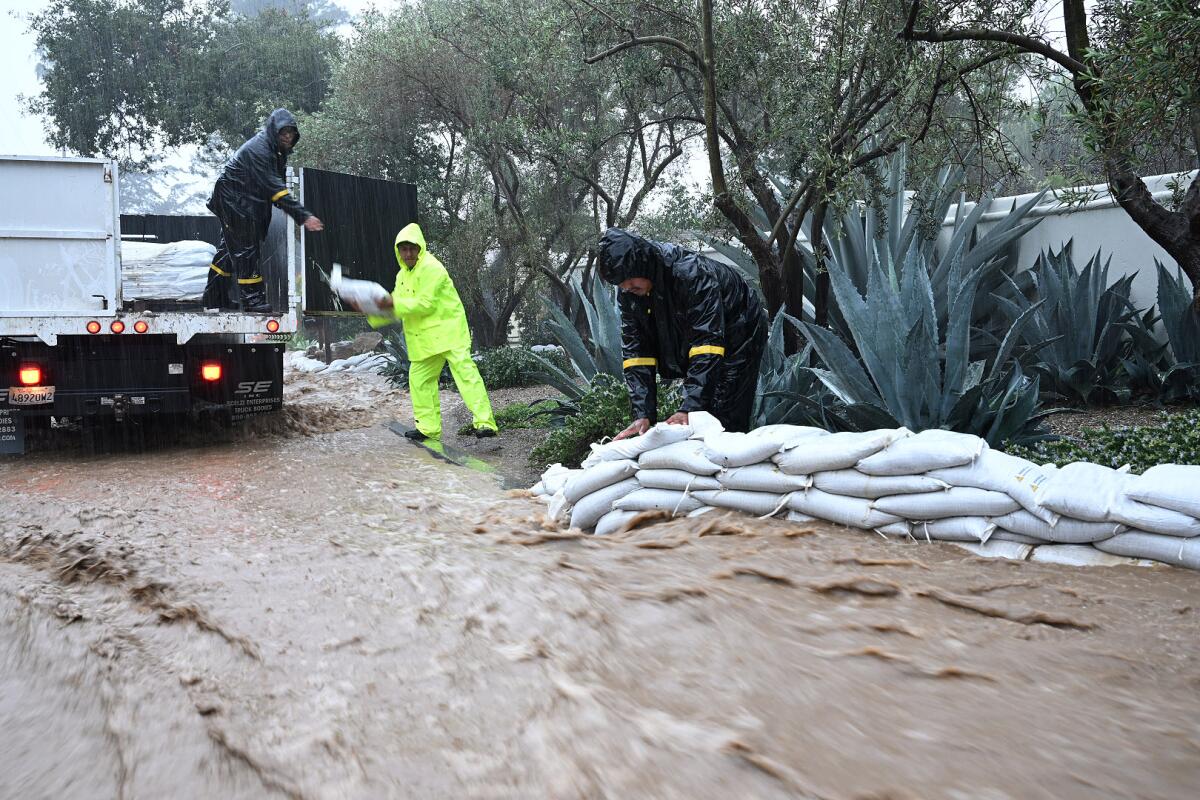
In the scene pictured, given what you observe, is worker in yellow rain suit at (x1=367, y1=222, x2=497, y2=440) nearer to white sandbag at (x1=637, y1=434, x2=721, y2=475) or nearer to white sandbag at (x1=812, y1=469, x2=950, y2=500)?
white sandbag at (x1=637, y1=434, x2=721, y2=475)

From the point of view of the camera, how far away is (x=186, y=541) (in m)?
4.19

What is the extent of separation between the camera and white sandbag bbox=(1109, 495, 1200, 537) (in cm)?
306

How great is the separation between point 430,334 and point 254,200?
1.84 meters

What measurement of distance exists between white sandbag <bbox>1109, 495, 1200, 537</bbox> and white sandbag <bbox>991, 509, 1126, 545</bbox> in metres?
0.06

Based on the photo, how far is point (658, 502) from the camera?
4.32 metres

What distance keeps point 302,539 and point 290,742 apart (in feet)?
7.16

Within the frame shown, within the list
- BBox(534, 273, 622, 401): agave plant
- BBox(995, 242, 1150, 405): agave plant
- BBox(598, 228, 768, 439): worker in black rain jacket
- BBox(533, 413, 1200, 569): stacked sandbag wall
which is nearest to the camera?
BBox(533, 413, 1200, 569): stacked sandbag wall

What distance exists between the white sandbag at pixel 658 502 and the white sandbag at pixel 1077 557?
4.71ft

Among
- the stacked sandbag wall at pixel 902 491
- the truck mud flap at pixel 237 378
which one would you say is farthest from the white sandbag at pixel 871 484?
the truck mud flap at pixel 237 378

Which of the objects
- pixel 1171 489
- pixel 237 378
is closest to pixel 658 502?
pixel 1171 489

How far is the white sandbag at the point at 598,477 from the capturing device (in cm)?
439

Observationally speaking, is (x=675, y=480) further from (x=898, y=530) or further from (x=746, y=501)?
(x=898, y=530)

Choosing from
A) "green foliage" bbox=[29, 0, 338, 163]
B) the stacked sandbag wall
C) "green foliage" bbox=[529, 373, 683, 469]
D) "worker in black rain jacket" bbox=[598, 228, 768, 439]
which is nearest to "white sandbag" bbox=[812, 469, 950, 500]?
the stacked sandbag wall

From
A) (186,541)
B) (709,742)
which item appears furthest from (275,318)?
(709,742)
